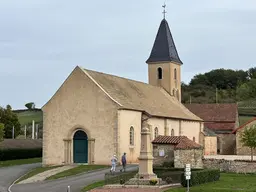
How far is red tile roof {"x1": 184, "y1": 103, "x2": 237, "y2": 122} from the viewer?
241ft

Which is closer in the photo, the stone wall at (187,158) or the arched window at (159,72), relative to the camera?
the stone wall at (187,158)

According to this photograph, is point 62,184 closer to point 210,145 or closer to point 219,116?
point 210,145

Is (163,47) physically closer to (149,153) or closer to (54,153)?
(54,153)

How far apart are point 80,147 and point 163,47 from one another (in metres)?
23.6

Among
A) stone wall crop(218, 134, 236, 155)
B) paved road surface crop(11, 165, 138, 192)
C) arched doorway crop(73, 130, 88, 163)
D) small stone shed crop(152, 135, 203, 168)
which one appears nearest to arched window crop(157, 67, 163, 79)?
stone wall crop(218, 134, 236, 155)

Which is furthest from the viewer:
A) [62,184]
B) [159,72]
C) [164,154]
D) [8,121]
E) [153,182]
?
[8,121]

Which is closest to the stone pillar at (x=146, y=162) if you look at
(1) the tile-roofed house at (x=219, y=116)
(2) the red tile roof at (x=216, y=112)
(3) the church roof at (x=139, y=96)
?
(3) the church roof at (x=139, y=96)

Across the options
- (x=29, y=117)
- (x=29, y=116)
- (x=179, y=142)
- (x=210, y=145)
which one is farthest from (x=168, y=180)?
(x=29, y=116)

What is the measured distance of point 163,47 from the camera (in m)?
65.6

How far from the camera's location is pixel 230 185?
29.9 metres

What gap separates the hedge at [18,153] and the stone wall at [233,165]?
937 inches

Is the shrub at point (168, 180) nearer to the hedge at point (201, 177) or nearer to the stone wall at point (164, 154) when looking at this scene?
the hedge at point (201, 177)

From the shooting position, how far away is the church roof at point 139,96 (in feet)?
152

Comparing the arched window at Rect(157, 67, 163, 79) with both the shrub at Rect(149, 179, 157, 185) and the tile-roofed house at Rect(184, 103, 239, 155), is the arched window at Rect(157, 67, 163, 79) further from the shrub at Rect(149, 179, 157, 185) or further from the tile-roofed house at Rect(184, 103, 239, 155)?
the shrub at Rect(149, 179, 157, 185)
